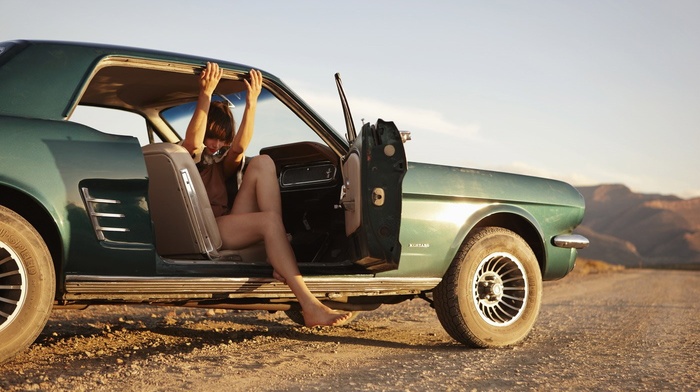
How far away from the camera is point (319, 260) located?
18.2ft

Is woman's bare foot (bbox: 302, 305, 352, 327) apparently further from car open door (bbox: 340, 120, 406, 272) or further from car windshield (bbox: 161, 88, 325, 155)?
car windshield (bbox: 161, 88, 325, 155)

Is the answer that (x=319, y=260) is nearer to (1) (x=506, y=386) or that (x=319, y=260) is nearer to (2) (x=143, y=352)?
(2) (x=143, y=352)

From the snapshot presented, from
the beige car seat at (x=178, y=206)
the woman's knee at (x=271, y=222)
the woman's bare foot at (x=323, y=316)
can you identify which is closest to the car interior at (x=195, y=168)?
the beige car seat at (x=178, y=206)

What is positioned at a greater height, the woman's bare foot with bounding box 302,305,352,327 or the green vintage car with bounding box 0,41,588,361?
the green vintage car with bounding box 0,41,588,361

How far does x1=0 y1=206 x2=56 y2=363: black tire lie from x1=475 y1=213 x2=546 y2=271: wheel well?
3.04 metres

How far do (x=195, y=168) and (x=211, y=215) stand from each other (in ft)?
0.95

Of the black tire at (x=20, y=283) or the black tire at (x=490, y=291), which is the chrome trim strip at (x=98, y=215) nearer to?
the black tire at (x=20, y=283)

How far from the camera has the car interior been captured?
4598 millimetres

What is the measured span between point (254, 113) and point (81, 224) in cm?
134

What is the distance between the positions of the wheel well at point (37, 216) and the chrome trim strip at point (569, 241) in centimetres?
347

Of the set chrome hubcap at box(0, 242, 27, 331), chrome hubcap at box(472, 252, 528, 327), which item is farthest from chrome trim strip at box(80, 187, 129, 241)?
chrome hubcap at box(472, 252, 528, 327)

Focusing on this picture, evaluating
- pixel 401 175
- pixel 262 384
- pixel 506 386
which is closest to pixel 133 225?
pixel 262 384

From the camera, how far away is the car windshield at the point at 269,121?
5312mm

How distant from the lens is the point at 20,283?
393 cm
